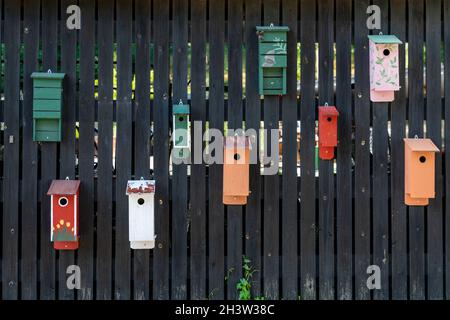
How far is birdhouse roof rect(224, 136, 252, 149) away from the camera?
5.04 m

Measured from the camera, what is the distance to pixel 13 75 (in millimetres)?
5168

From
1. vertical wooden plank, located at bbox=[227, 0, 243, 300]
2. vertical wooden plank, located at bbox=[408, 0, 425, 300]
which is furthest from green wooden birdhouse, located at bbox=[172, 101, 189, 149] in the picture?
vertical wooden plank, located at bbox=[408, 0, 425, 300]

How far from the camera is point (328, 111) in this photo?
5098mm

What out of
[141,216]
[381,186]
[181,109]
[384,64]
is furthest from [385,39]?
[141,216]

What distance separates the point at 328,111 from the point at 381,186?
2.42ft

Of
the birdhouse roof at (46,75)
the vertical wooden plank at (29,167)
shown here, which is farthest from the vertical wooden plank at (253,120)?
the vertical wooden plank at (29,167)

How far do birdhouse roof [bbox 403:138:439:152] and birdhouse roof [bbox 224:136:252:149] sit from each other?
4.02 feet

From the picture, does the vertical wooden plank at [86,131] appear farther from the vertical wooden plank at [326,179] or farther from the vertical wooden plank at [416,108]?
the vertical wooden plank at [416,108]

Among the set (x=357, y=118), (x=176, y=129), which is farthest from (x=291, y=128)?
(x=176, y=129)

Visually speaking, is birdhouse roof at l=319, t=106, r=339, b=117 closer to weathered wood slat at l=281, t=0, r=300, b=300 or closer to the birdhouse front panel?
weathered wood slat at l=281, t=0, r=300, b=300

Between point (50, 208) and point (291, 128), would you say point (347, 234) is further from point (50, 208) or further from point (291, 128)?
point (50, 208)

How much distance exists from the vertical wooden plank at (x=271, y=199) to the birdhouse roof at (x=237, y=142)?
0.21 m

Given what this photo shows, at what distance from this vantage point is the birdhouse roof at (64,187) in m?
4.96

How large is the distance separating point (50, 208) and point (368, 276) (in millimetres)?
2518
